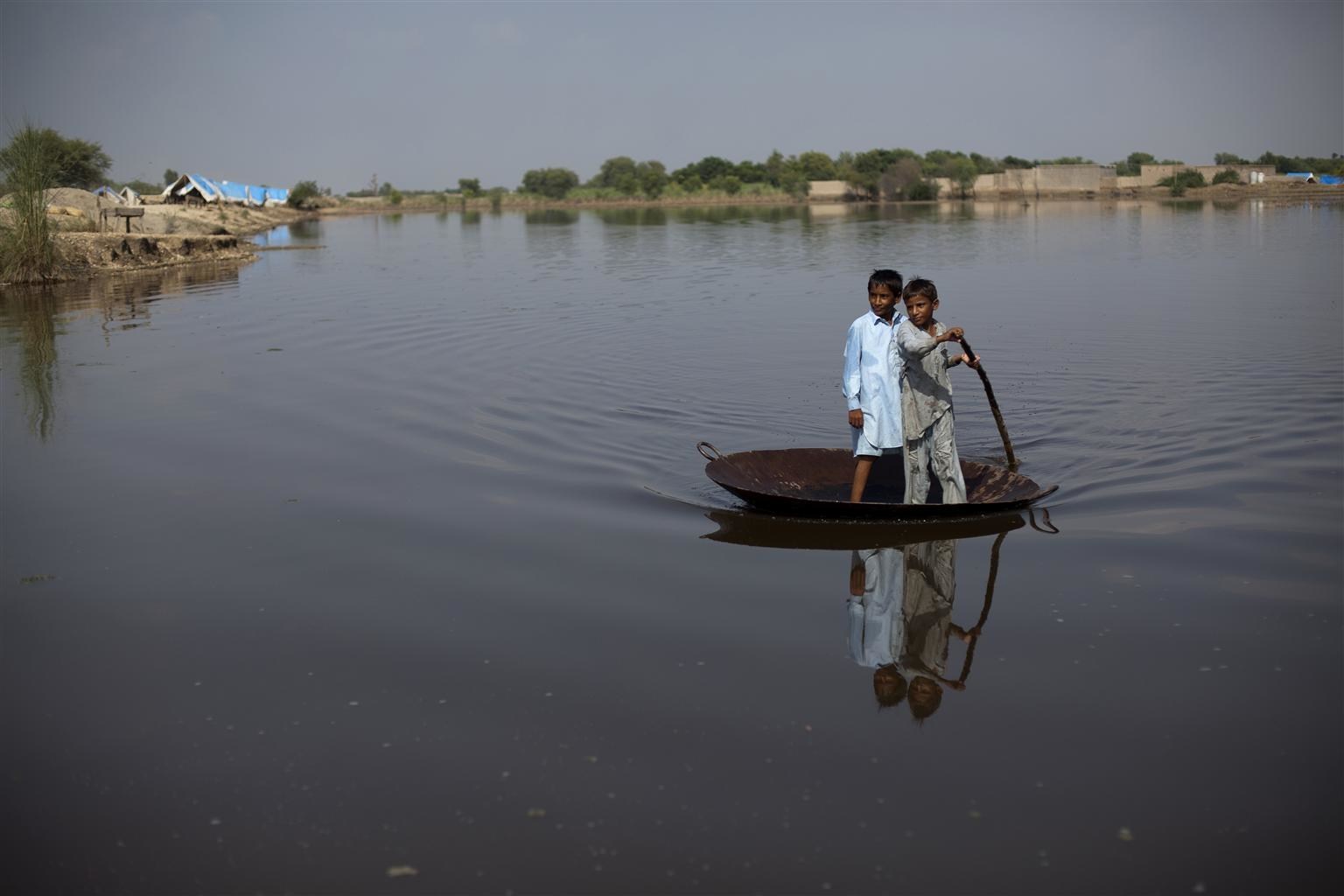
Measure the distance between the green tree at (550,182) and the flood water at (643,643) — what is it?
5059 inches

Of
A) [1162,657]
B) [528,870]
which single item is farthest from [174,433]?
[1162,657]

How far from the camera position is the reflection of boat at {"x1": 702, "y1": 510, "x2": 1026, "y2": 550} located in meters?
7.01

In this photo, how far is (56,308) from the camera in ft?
66.3

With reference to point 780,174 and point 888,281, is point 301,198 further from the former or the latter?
point 888,281

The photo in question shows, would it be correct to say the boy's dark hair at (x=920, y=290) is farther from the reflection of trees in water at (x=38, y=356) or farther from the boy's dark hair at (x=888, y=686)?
the reflection of trees in water at (x=38, y=356)

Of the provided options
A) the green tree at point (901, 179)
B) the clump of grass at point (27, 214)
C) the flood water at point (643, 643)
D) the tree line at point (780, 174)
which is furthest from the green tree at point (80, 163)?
the green tree at point (901, 179)

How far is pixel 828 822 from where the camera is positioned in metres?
4.01

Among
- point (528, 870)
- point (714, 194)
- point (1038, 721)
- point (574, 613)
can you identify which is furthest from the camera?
point (714, 194)

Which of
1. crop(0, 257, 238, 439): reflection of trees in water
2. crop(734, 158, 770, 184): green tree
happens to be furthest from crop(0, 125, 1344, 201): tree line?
crop(0, 257, 238, 439): reflection of trees in water

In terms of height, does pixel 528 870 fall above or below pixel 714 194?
below

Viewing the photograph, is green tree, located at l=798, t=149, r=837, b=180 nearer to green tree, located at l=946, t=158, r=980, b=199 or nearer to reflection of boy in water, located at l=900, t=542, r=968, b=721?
green tree, located at l=946, t=158, r=980, b=199

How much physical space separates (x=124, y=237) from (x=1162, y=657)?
28.1 meters

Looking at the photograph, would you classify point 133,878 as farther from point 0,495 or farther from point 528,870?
point 0,495

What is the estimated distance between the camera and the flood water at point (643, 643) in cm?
394
